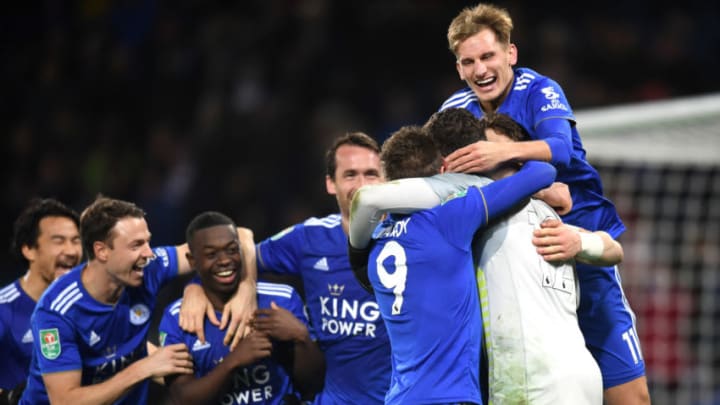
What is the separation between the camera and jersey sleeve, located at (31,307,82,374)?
191 inches

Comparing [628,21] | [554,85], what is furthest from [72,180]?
[554,85]

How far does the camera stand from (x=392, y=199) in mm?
3766

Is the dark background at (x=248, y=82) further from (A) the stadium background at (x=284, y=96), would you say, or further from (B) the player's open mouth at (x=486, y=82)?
(B) the player's open mouth at (x=486, y=82)

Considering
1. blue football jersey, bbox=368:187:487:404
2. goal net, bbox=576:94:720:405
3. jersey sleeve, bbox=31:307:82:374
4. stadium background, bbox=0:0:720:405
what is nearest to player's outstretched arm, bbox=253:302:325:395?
jersey sleeve, bbox=31:307:82:374

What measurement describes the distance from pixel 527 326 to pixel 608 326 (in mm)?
933

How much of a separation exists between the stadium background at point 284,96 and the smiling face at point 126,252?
3.80 metres

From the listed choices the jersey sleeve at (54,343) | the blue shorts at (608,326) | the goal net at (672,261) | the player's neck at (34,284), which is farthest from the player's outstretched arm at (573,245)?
the goal net at (672,261)

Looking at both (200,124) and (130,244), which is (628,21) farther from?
(130,244)

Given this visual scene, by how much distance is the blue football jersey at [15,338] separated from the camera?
555cm

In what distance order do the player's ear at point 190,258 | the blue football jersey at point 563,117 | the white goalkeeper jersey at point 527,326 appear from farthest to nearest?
the player's ear at point 190,258
the blue football jersey at point 563,117
the white goalkeeper jersey at point 527,326

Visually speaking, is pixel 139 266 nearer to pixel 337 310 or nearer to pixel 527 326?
pixel 337 310

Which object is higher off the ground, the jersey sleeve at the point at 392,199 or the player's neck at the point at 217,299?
the jersey sleeve at the point at 392,199

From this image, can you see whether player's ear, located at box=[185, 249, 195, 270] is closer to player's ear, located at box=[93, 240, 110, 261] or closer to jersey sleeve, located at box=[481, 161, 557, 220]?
player's ear, located at box=[93, 240, 110, 261]

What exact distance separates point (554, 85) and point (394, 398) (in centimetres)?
159
